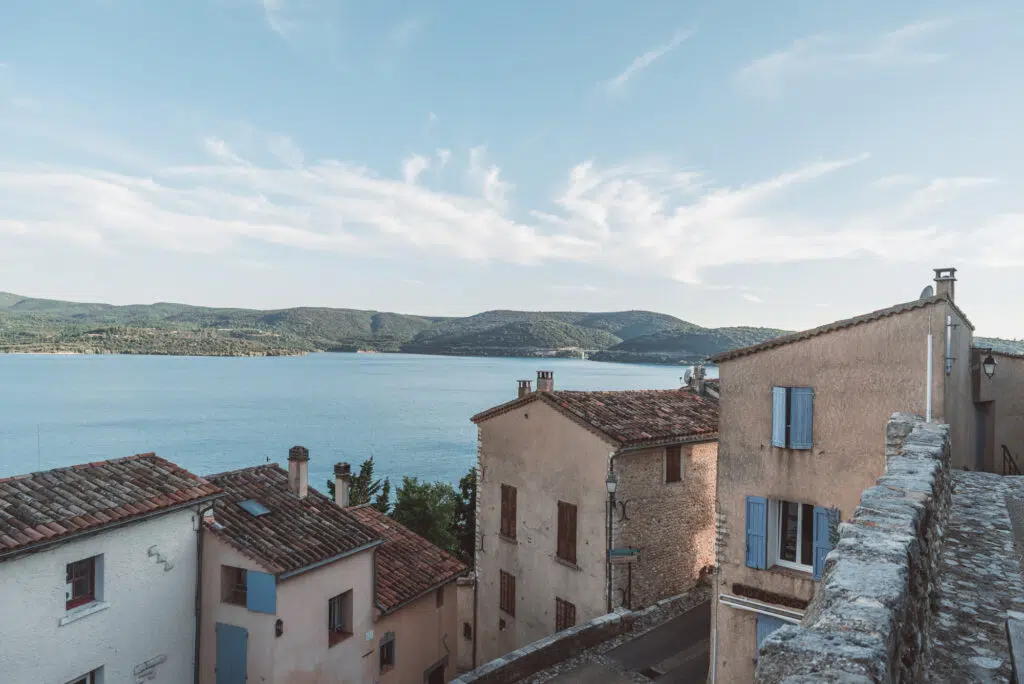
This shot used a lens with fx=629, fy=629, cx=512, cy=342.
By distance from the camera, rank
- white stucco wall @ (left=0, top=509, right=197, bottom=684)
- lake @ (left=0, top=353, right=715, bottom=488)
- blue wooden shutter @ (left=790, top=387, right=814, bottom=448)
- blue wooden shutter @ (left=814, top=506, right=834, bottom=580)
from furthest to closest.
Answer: lake @ (left=0, top=353, right=715, bottom=488) → blue wooden shutter @ (left=790, top=387, right=814, bottom=448) → blue wooden shutter @ (left=814, top=506, right=834, bottom=580) → white stucco wall @ (left=0, top=509, right=197, bottom=684)

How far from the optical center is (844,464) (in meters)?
11.4

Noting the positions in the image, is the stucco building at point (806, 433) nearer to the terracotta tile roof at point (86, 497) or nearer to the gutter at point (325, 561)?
the gutter at point (325, 561)

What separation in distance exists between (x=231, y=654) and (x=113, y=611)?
8.64 feet

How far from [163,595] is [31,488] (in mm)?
3075

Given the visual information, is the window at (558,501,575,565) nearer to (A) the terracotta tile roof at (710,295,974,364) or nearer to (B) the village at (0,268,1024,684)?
(B) the village at (0,268,1024,684)

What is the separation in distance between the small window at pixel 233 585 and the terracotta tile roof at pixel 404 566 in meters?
3.34

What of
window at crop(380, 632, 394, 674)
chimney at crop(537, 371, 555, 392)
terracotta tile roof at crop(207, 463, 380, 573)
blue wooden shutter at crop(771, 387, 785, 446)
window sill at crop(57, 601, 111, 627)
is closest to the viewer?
window sill at crop(57, 601, 111, 627)

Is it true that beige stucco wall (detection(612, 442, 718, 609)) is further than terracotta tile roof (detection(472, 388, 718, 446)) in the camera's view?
No

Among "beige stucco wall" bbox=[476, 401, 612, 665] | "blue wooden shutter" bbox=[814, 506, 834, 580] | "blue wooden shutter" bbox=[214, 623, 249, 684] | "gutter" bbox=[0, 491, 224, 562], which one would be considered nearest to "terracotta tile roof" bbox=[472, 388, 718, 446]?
"beige stucco wall" bbox=[476, 401, 612, 665]

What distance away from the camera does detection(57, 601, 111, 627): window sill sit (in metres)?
10.3

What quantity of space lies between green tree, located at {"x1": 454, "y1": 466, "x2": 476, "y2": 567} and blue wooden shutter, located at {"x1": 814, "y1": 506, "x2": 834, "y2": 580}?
996 inches

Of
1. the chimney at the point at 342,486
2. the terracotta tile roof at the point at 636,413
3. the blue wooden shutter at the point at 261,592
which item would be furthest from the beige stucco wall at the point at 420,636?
the terracotta tile roof at the point at 636,413

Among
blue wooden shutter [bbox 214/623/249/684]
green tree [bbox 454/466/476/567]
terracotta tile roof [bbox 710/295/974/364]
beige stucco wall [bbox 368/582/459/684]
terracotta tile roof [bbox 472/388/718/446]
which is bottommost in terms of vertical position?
green tree [bbox 454/466/476/567]

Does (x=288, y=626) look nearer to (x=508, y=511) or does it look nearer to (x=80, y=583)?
(x=80, y=583)
